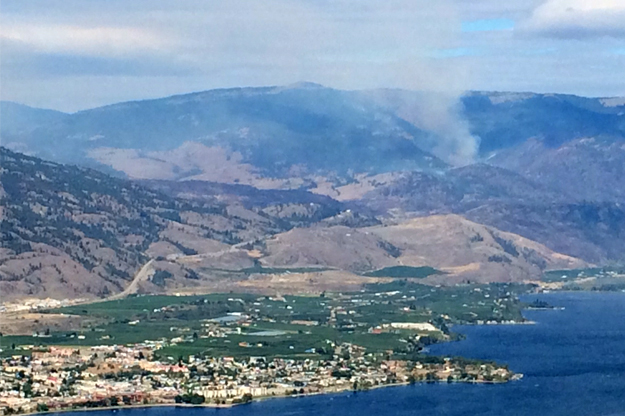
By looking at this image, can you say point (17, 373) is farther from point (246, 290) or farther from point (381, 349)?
point (246, 290)

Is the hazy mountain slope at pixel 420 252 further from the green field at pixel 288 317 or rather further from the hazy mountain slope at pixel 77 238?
the green field at pixel 288 317

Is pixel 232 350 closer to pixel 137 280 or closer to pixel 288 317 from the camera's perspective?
pixel 288 317

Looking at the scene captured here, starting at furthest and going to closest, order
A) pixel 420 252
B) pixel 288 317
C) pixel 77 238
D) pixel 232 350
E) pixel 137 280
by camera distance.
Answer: pixel 420 252 < pixel 77 238 < pixel 137 280 < pixel 288 317 < pixel 232 350

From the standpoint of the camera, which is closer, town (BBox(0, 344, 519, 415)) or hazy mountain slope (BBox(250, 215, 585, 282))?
town (BBox(0, 344, 519, 415))

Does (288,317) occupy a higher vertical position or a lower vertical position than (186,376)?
higher

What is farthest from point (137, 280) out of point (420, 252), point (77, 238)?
point (420, 252)

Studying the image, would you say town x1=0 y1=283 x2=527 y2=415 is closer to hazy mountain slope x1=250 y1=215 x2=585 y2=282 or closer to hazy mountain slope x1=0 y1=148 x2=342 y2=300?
hazy mountain slope x1=0 y1=148 x2=342 y2=300

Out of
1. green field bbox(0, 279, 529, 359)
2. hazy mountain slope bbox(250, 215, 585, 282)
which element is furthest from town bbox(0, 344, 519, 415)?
hazy mountain slope bbox(250, 215, 585, 282)

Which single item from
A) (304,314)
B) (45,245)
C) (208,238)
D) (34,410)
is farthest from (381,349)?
(208,238)

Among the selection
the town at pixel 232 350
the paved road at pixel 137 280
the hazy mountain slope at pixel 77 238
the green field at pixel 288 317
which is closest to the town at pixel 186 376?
the town at pixel 232 350
